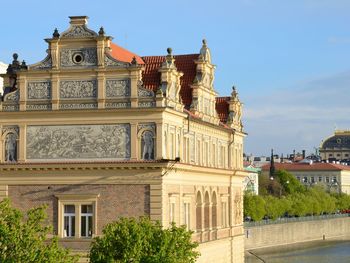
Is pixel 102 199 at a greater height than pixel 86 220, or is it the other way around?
pixel 102 199

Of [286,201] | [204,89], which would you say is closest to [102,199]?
[204,89]

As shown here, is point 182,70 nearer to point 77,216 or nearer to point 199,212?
point 199,212

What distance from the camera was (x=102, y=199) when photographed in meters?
49.6

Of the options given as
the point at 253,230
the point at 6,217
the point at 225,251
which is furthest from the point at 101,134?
the point at 253,230

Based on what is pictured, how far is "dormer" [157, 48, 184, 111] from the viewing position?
163 ft

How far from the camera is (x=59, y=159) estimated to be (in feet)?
164

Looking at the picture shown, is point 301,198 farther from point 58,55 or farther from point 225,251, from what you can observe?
point 58,55

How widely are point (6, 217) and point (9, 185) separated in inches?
377

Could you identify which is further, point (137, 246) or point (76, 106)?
point (76, 106)

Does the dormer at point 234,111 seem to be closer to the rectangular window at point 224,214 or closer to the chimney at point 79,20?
the rectangular window at point 224,214

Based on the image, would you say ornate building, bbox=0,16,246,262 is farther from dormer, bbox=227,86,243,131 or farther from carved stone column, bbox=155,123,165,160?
dormer, bbox=227,86,243,131

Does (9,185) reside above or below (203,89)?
below

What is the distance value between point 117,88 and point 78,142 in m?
3.33

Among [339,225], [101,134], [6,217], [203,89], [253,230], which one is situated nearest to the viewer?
[6,217]
